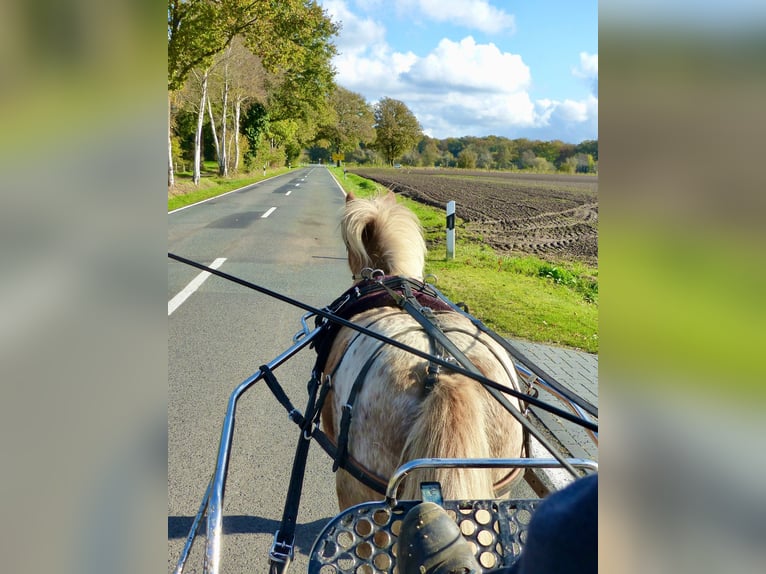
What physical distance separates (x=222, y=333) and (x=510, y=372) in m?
4.51

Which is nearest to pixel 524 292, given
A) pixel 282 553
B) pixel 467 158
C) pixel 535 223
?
pixel 282 553

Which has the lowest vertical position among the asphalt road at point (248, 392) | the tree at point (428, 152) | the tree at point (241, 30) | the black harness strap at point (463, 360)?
the asphalt road at point (248, 392)

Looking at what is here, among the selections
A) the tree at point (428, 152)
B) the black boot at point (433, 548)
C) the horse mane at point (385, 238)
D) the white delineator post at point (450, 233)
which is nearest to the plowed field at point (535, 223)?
the white delineator post at point (450, 233)

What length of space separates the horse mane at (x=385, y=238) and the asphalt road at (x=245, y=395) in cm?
142

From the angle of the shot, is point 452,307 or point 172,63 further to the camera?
point 172,63

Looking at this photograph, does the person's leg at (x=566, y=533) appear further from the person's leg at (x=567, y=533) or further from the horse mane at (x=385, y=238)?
the horse mane at (x=385, y=238)

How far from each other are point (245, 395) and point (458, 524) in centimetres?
323

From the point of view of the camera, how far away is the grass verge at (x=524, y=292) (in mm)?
6570

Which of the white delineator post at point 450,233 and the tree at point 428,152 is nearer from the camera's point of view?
the white delineator post at point 450,233

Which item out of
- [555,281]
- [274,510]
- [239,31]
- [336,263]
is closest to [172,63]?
[239,31]
